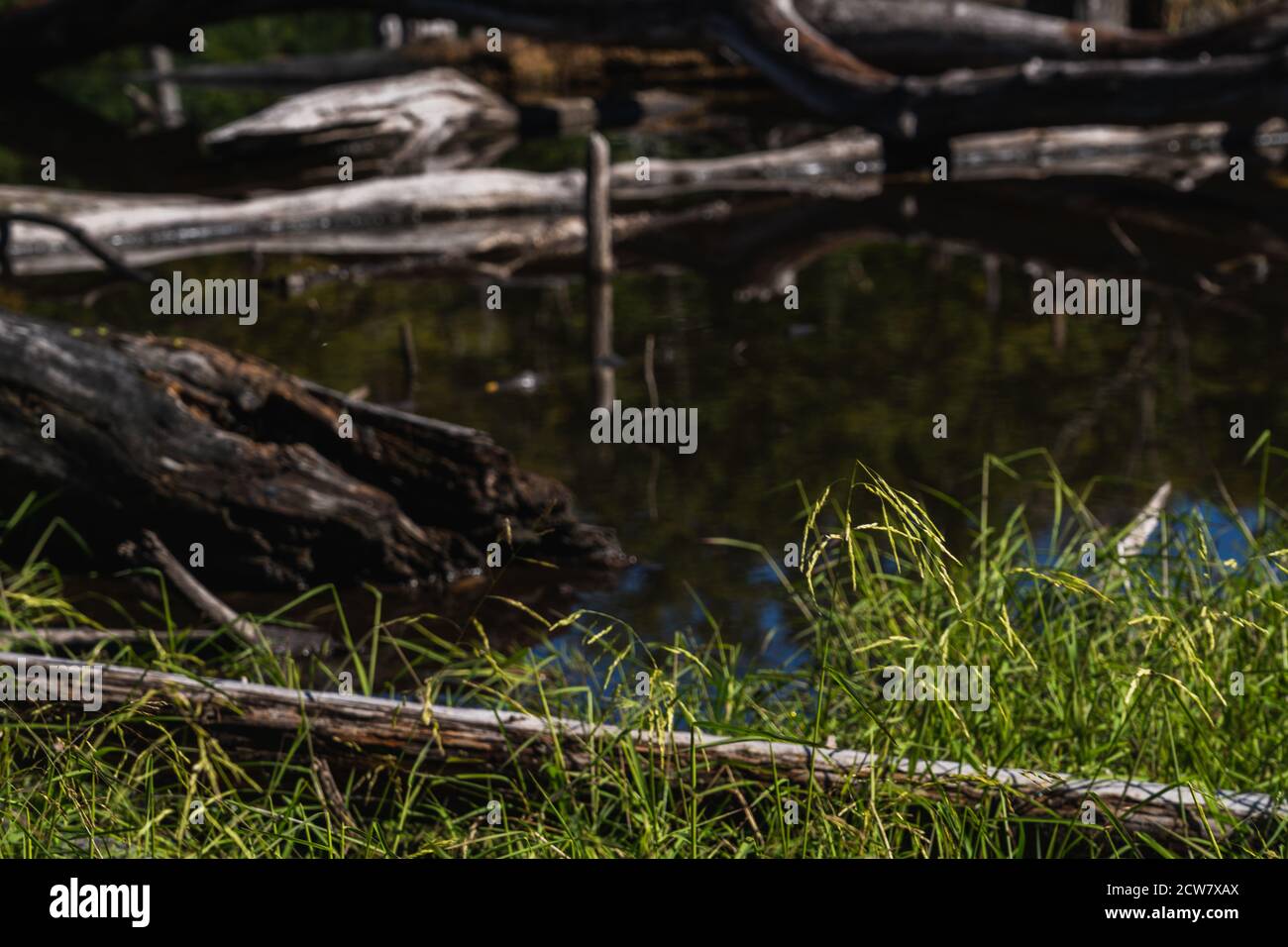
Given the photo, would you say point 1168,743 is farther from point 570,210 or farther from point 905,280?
point 570,210

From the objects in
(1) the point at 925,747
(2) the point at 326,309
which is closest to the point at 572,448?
(2) the point at 326,309

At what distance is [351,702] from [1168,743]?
211cm

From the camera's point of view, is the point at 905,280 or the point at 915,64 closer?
the point at 905,280

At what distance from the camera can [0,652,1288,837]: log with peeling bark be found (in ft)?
12.0

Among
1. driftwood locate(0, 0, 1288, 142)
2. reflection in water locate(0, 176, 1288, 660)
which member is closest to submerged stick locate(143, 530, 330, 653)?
reflection in water locate(0, 176, 1288, 660)

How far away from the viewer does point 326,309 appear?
12273mm

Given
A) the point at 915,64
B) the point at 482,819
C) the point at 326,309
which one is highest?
the point at 915,64
